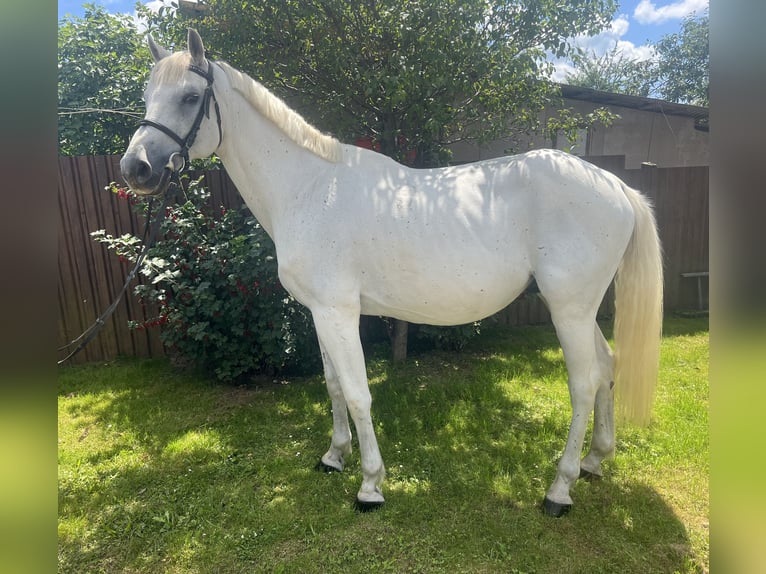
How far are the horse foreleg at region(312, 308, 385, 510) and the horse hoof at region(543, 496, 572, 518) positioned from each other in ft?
3.08

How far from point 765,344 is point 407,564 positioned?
2.01m

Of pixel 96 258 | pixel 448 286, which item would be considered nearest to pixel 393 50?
pixel 448 286

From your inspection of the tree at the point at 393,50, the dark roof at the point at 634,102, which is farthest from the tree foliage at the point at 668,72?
the tree at the point at 393,50

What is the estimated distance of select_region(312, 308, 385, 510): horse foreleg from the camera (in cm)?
228

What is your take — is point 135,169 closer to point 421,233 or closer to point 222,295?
point 421,233

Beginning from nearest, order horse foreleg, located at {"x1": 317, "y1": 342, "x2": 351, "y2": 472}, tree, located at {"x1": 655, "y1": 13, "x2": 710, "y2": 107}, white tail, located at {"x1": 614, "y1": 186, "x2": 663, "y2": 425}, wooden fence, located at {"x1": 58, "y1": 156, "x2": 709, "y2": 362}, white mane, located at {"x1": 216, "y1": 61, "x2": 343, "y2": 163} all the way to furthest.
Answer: white mane, located at {"x1": 216, "y1": 61, "x2": 343, "y2": 163} < white tail, located at {"x1": 614, "y1": 186, "x2": 663, "y2": 425} < horse foreleg, located at {"x1": 317, "y1": 342, "x2": 351, "y2": 472} < wooden fence, located at {"x1": 58, "y1": 156, "x2": 709, "y2": 362} < tree, located at {"x1": 655, "y1": 13, "x2": 710, "y2": 107}

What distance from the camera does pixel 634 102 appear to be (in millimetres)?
8070

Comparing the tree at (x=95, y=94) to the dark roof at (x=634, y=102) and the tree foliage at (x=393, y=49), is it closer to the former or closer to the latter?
the tree foliage at (x=393, y=49)

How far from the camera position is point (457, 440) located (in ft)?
10.3

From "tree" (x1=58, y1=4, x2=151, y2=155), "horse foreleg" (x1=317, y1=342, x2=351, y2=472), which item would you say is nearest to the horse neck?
"horse foreleg" (x1=317, y1=342, x2=351, y2=472)

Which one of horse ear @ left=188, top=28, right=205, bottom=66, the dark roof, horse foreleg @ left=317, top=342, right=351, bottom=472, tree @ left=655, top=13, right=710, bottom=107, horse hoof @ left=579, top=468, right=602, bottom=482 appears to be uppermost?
tree @ left=655, top=13, right=710, bottom=107

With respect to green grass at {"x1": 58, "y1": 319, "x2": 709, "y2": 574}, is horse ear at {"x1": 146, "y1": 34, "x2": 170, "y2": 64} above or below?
above

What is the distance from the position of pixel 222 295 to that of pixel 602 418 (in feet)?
10.9

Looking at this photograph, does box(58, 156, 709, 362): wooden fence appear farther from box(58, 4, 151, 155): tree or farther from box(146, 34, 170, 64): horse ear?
box(146, 34, 170, 64): horse ear
